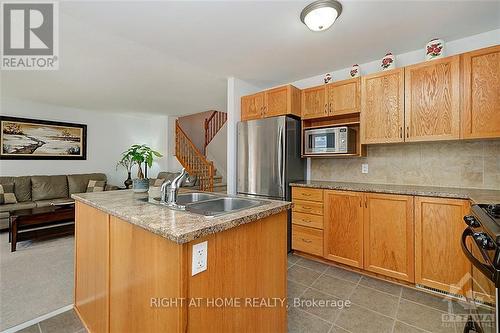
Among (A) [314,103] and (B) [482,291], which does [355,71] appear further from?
(B) [482,291]

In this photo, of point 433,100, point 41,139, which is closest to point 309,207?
point 433,100

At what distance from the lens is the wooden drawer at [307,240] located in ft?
8.87

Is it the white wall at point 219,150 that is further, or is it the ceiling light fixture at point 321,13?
the white wall at point 219,150

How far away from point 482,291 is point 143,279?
207 cm

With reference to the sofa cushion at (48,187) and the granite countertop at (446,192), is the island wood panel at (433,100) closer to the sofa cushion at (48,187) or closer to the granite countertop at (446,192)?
the granite countertop at (446,192)

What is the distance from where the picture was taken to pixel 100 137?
5684 millimetres

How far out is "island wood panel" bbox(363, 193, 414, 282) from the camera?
215 cm

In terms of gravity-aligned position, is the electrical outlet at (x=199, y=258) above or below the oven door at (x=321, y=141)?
below

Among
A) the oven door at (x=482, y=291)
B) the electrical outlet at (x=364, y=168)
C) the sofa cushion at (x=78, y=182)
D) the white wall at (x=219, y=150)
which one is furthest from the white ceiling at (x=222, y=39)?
the white wall at (x=219, y=150)

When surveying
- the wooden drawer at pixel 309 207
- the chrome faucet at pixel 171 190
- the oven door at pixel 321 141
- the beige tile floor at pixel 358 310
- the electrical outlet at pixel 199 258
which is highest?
the oven door at pixel 321 141

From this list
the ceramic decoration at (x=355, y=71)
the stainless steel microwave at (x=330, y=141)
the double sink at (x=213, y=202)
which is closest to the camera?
the double sink at (x=213, y=202)

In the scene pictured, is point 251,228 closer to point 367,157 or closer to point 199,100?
point 367,157

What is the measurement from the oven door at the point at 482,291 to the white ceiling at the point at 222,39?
1824mm

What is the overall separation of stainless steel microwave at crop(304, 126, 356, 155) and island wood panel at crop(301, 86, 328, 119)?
23 cm
